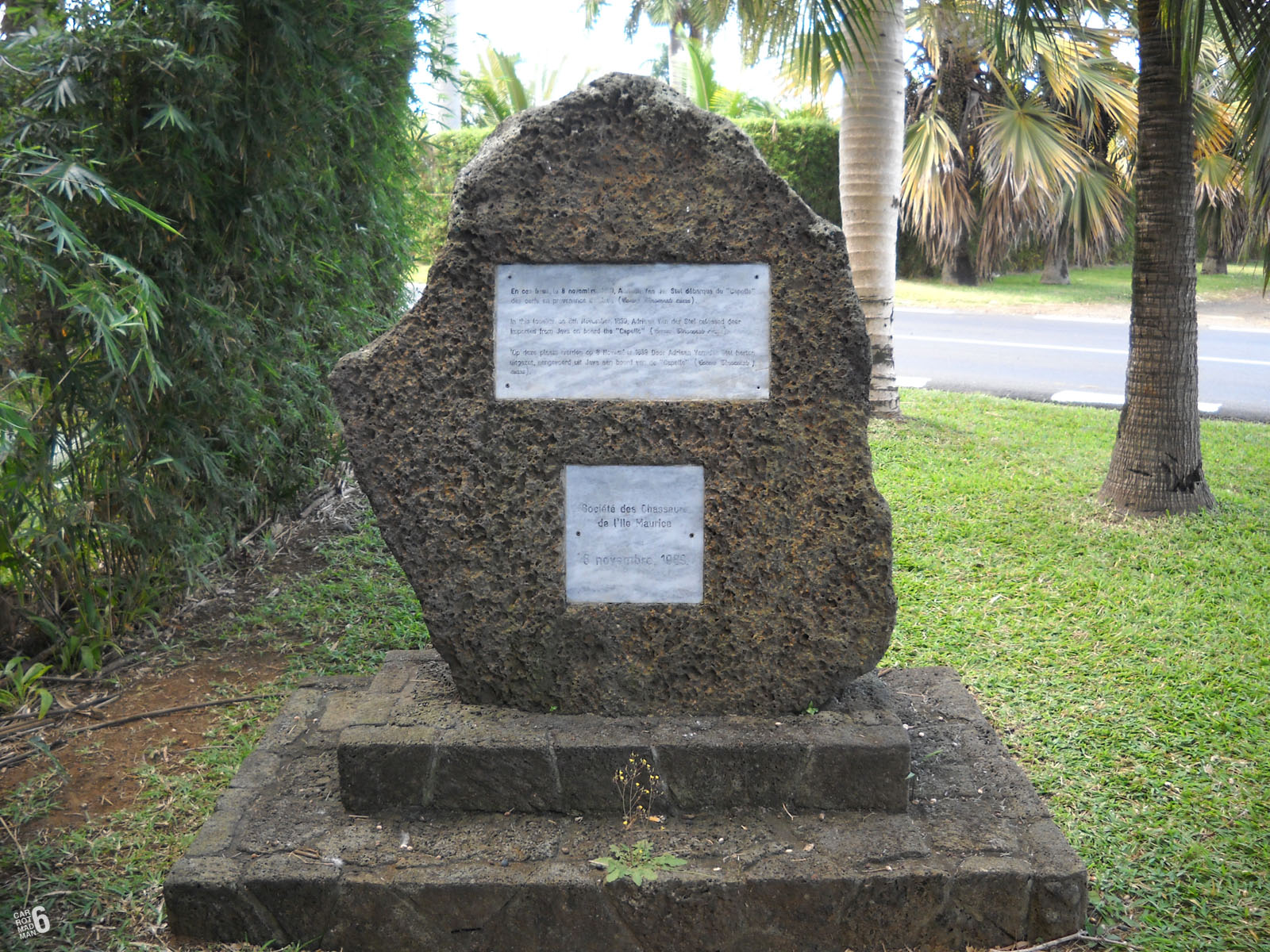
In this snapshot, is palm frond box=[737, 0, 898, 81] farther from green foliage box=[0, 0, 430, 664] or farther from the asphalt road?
the asphalt road

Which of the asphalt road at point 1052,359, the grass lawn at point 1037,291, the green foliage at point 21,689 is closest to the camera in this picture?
the green foliage at point 21,689

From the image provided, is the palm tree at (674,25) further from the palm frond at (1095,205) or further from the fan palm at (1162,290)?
the fan palm at (1162,290)

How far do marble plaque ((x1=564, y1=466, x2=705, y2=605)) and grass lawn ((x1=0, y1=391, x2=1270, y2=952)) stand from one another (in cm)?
129

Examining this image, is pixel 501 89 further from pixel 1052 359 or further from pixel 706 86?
pixel 1052 359

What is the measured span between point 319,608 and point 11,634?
1.12 m

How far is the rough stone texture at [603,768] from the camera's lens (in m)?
2.68

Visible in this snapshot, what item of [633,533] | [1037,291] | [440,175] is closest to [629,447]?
[633,533]

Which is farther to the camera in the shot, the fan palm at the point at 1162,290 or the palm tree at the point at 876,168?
the palm tree at the point at 876,168

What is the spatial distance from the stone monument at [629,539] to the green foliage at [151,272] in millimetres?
1046

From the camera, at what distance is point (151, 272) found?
145 inches

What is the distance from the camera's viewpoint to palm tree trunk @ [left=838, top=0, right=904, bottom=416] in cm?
683

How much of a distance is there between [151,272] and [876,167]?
15.6 ft

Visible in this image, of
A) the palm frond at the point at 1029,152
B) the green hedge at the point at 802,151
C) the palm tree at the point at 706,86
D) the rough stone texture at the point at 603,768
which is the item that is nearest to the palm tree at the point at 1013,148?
the palm frond at the point at 1029,152

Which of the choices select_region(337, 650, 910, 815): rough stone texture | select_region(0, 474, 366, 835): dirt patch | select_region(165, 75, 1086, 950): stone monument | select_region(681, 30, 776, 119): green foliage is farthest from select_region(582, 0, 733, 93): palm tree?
select_region(337, 650, 910, 815): rough stone texture
